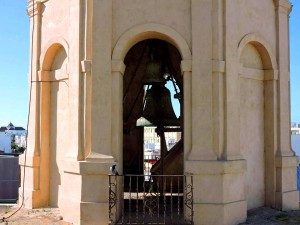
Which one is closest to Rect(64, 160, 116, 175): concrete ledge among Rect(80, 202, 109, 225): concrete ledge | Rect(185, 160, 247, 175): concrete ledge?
Rect(80, 202, 109, 225): concrete ledge

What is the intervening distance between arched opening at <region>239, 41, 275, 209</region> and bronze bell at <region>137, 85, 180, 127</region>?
195cm

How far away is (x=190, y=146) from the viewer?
9.09 metres

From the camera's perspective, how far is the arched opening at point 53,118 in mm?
10852

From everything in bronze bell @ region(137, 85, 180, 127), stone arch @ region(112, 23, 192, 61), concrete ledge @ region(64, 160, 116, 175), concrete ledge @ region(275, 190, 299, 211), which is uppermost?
stone arch @ region(112, 23, 192, 61)

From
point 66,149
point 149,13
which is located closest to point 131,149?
point 66,149

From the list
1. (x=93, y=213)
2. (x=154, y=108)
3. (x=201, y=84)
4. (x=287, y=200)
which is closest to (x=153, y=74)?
(x=154, y=108)

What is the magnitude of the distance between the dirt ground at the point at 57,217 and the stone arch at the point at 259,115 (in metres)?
0.55

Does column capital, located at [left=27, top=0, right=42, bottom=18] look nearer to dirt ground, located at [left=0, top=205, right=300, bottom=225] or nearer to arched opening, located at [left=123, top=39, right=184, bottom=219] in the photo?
arched opening, located at [left=123, top=39, right=184, bottom=219]

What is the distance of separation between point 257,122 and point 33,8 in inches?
284

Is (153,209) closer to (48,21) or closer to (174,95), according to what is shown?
(174,95)

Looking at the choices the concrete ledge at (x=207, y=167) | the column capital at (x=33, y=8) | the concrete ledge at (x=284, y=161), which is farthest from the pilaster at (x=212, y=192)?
the column capital at (x=33, y=8)

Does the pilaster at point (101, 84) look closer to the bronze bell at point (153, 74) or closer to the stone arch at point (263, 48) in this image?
the bronze bell at point (153, 74)

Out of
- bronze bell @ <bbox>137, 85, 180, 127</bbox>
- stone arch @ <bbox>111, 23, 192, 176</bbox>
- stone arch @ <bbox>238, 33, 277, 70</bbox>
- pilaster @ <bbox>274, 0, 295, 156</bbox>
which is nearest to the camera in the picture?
stone arch @ <bbox>111, 23, 192, 176</bbox>

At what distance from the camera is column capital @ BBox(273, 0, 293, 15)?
11.3 metres
